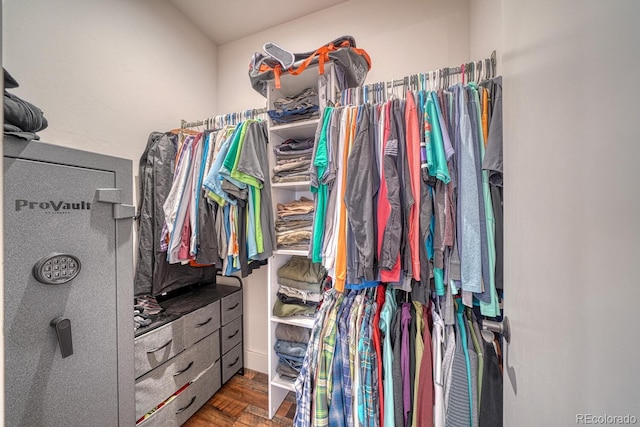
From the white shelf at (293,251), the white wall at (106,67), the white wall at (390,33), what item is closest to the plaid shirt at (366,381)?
the white shelf at (293,251)

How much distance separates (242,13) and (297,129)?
1295mm

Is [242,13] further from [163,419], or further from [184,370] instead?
[163,419]

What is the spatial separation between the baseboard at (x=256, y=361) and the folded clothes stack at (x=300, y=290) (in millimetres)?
766

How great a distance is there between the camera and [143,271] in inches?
58.3

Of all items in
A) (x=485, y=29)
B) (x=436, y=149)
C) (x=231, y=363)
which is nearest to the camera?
(x=436, y=149)

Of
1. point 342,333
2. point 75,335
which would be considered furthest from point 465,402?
point 75,335

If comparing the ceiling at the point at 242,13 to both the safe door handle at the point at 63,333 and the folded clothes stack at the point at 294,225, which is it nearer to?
the folded clothes stack at the point at 294,225

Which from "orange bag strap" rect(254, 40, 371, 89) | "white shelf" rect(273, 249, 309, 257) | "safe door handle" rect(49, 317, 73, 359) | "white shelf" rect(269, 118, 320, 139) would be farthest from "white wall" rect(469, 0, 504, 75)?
"safe door handle" rect(49, 317, 73, 359)

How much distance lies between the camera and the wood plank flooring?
1372mm

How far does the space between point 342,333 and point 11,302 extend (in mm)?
1105

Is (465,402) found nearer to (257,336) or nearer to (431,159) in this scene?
(431,159)

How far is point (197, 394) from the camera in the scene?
1.41 meters

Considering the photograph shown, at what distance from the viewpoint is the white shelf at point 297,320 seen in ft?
4.31

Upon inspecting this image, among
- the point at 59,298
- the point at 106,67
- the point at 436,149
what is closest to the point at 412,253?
the point at 436,149
